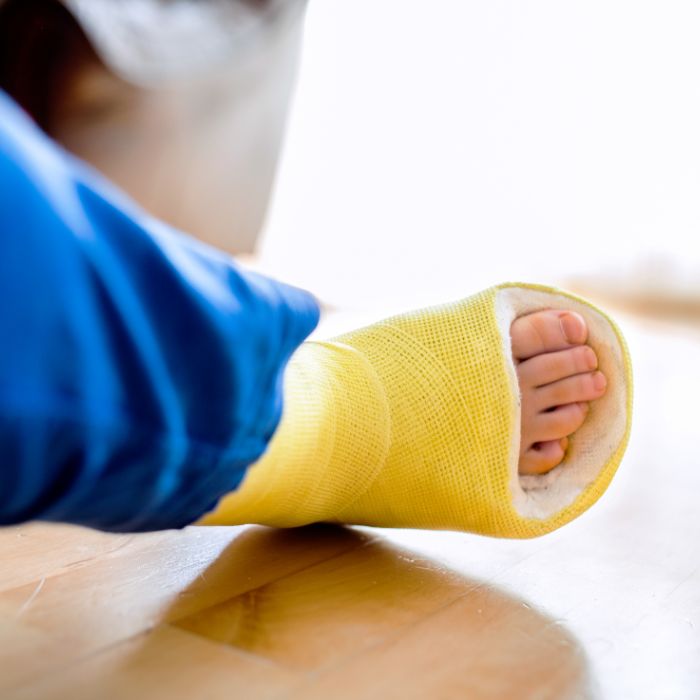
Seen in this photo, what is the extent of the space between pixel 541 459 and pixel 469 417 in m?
0.08

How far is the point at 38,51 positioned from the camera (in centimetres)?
222

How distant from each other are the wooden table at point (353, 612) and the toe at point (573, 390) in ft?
0.32

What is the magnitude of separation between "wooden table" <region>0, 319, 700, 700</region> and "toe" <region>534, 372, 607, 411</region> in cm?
10

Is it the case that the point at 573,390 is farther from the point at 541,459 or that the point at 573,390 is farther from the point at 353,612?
the point at 353,612

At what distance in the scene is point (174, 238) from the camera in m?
0.40

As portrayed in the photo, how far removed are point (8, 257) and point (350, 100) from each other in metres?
2.05

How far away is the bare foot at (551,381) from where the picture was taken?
2.38 feet

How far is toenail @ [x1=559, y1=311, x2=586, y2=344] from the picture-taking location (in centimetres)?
74

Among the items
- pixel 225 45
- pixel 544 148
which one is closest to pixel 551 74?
pixel 544 148

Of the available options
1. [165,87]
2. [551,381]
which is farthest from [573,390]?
[165,87]

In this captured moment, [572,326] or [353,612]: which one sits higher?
[572,326]

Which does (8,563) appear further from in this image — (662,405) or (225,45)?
(225,45)

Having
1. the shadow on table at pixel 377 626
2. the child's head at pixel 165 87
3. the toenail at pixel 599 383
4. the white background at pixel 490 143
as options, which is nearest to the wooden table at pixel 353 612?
the shadow on table at pixel 377 626

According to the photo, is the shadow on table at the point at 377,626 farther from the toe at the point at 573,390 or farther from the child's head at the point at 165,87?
the child's head at the point at 165,87
